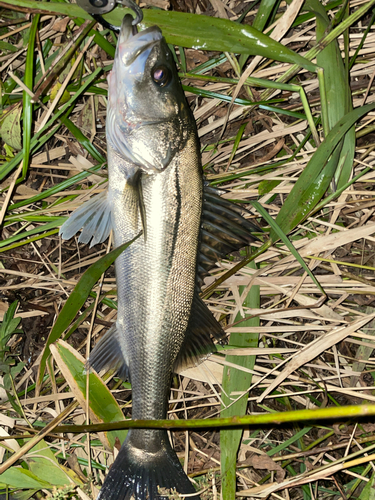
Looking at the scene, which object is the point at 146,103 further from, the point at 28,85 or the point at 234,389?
the point at 234,389

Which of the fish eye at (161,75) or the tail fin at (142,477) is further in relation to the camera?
the tail fin at (142,477)

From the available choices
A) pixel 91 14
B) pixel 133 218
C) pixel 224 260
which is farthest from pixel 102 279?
pixel 91 14

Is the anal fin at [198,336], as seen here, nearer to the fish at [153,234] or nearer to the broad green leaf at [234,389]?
the fish at [153,234]

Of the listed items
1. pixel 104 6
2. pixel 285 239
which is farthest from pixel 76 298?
pixel 104 6

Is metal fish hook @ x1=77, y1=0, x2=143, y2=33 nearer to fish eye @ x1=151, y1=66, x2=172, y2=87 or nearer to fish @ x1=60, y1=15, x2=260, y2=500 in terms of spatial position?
fish @ x1=60, y1=15, x2=260, y2=500

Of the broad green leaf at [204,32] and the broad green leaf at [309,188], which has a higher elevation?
the broad green leaf at [204,32]

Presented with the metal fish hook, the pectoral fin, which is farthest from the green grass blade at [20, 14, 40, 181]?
the pectoral fin

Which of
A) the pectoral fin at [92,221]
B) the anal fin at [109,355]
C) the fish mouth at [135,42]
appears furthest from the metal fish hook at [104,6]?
the anal fin at [109,355]

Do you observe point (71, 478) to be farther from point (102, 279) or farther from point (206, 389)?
point (102, 279)
